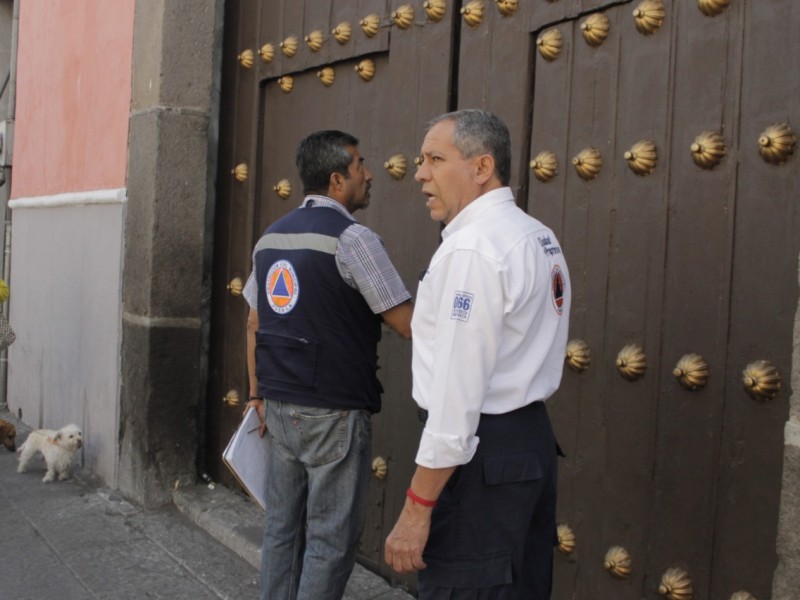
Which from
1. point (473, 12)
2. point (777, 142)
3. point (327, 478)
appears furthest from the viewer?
point (473, 12)

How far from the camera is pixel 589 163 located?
9.56 ft

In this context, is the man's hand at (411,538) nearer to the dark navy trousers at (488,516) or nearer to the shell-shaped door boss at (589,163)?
the dark navy trousers at (488,516)

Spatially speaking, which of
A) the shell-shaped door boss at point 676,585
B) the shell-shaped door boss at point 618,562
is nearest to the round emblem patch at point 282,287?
the shell-shaped door boss at point 618,562

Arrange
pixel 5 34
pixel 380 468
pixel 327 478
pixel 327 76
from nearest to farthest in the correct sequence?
1. pixel 327 478
2. pixel 380 468
3. pixel 327 76
4. pixel 5 34

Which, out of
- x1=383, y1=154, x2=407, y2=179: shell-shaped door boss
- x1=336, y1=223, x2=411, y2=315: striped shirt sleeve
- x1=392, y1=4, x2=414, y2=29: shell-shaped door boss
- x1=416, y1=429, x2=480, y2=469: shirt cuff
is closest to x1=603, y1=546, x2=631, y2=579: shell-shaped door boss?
x1=336, y1=223, x2=411, y2=315: striped shirt sleeve

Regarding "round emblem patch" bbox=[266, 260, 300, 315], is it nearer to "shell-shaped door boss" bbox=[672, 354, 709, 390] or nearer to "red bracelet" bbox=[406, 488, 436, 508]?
"red bracelet" bbox=[406, 488, 436, 508]

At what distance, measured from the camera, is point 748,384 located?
96.1 inches

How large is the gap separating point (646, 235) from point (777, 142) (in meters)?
0.48

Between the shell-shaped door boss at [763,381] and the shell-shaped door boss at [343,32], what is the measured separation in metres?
2.29

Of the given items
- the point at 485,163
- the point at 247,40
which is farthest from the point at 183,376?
the point at 485,163

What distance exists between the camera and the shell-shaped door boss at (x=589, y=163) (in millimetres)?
2910

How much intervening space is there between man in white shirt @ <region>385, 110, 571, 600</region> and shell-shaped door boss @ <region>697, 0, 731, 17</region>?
2.77 ft

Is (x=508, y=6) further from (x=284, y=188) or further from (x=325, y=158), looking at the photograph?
(x=284, y=188)

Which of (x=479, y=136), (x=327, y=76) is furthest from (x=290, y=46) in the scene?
(x=479, y=136)
